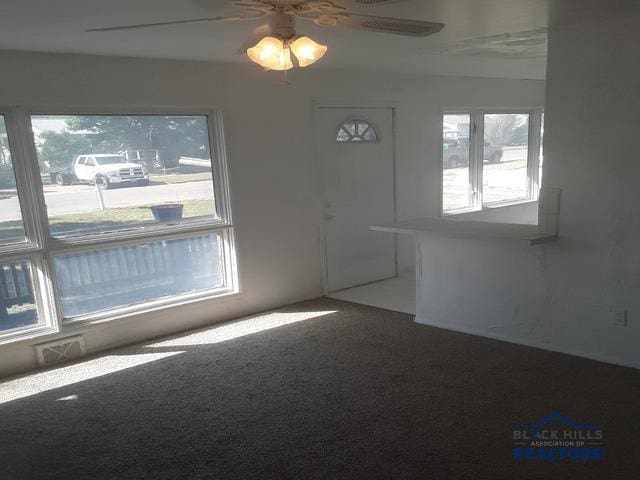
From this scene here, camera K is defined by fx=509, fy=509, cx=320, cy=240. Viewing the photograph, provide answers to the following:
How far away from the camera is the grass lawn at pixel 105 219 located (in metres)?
3.68

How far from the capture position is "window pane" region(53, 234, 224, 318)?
395 centimetres

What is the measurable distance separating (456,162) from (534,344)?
3.12 meters

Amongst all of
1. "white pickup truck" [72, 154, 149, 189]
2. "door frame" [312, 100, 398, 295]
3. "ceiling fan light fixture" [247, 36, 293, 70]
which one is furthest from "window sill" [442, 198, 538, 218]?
"ceiling fan light fixture" [247, 36, 293, 70]

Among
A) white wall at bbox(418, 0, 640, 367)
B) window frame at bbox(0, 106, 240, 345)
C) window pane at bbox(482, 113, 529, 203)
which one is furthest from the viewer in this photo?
window pane at bbox(482, 113, 529, 203)

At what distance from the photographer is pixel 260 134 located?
461cm

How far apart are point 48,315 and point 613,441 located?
12.3 feet

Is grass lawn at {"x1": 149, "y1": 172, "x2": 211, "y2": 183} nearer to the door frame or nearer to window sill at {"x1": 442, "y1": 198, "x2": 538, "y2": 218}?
the door frame

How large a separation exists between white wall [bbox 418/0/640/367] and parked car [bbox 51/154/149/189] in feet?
9.19

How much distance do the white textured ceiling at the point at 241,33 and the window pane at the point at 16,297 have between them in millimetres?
1533

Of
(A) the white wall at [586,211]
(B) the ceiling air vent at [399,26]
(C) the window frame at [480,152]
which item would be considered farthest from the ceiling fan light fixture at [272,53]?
(C) the window frame at [480,152]

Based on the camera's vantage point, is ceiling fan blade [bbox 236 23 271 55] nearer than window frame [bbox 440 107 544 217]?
Yes

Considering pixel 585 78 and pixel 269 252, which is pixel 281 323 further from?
pixel 585 78

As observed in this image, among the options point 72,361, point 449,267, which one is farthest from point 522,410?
point 72,361

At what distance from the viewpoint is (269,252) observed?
483cm
